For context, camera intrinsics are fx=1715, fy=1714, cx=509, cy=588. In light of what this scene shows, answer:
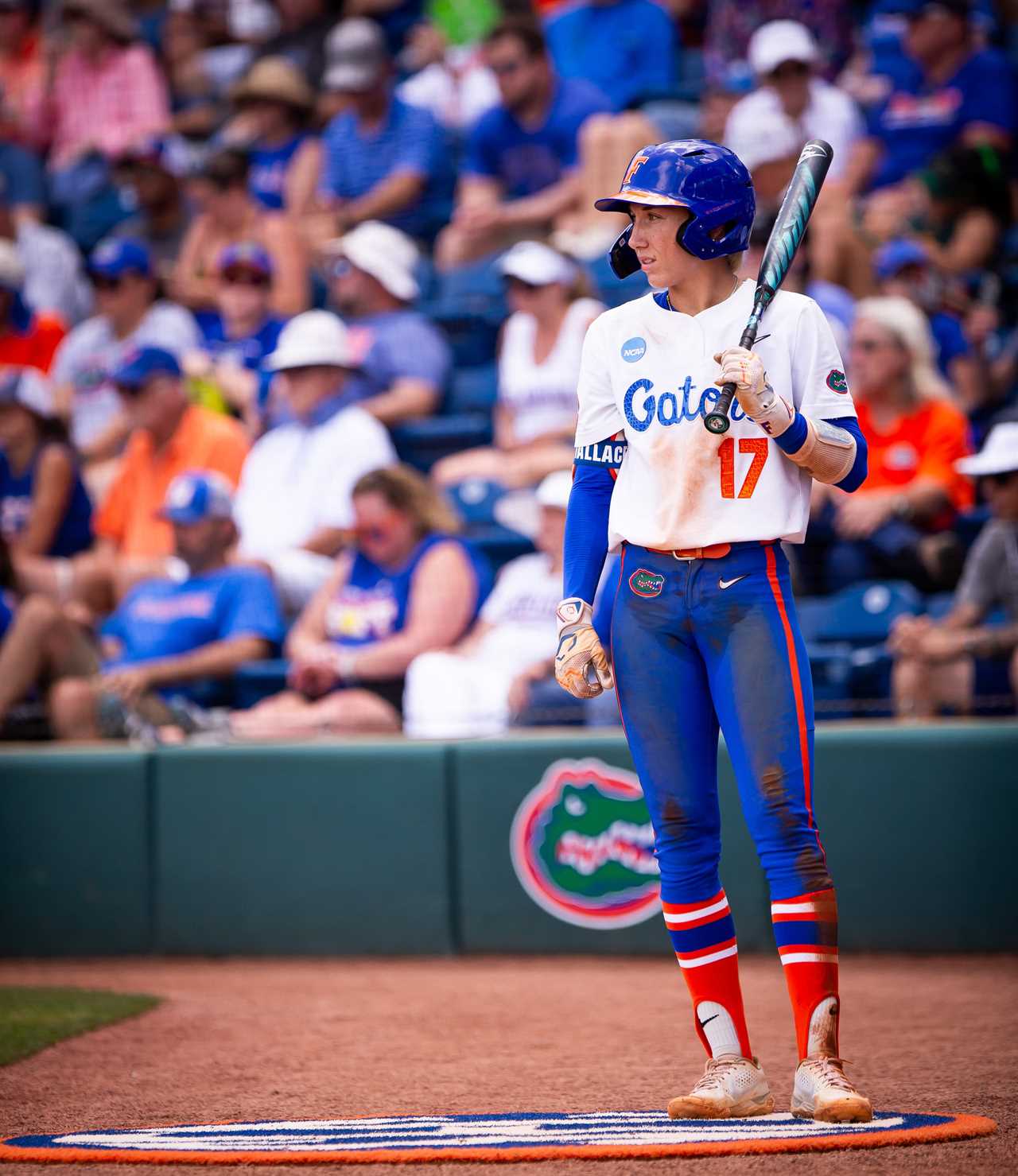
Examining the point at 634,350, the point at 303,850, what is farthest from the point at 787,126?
the point at 634,350

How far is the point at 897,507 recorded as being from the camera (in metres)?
6.57

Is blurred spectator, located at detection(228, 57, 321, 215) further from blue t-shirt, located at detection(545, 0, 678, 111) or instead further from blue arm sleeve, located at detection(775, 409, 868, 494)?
blue arm sleeve, located at detection(775, 409, 868, 494)

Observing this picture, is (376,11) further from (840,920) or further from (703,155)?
(703,155)

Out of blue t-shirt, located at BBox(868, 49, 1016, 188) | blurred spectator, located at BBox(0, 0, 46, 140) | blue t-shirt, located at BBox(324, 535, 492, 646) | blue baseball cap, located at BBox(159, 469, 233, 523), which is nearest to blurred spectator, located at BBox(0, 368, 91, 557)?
blue baseball cap, located at BBox(159, 469, 233, 523)

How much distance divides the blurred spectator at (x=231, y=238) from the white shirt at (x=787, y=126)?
101 inches

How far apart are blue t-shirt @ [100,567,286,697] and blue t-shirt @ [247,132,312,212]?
12.6 ft

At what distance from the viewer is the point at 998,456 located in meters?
5.96

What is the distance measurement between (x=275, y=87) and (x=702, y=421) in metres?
7.65

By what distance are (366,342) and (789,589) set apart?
5475 mm

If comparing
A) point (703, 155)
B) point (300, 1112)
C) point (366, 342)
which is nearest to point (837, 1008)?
point (300, 1112)

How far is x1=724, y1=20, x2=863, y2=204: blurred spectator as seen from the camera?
7914 millimetres

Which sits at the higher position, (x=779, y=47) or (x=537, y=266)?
(x=779, y=47)

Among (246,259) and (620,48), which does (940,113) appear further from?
(246,259)

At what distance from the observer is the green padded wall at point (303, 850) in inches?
249
